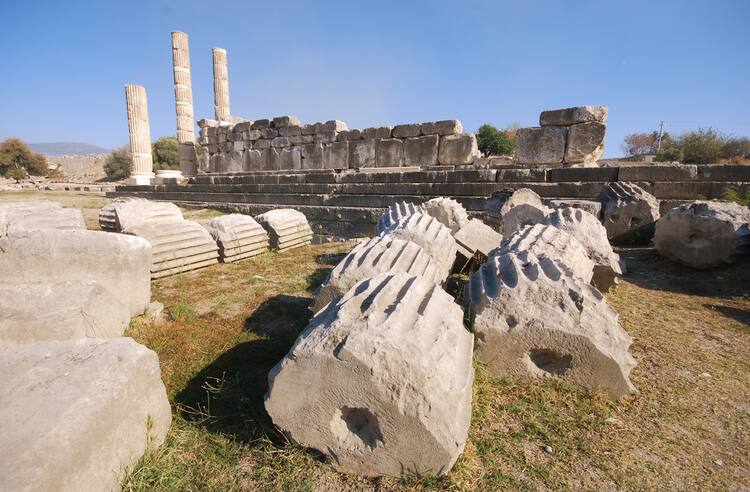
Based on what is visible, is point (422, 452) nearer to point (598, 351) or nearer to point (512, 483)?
point (512, 483)

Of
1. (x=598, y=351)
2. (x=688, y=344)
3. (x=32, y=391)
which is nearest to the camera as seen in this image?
(x=32, y=391)

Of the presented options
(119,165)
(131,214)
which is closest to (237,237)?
(131,214)

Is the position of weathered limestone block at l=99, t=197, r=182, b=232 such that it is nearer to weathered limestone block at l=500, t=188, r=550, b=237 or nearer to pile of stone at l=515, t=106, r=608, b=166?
weathered limestone block at l=500, t=188, r=550, b=237

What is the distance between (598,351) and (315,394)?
150cm

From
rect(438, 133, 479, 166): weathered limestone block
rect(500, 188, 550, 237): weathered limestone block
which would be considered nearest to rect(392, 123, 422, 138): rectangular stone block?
rect(438, 133, 479, 166): weathered limestone block

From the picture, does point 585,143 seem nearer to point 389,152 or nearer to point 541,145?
point 541,145

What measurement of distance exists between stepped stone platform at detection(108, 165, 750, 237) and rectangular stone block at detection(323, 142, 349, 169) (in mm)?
1624

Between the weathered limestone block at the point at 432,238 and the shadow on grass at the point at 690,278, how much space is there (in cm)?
206

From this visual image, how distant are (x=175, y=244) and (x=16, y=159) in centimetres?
3342

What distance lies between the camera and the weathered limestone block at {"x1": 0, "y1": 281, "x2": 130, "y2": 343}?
2256 millimetres

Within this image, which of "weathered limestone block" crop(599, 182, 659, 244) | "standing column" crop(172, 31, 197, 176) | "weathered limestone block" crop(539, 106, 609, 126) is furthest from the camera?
"standing column" crop(172, 31, 197, 176)

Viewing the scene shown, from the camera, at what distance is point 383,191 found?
27.7ft

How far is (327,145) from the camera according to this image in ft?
38.8

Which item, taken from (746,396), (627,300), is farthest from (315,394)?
(627,300)
